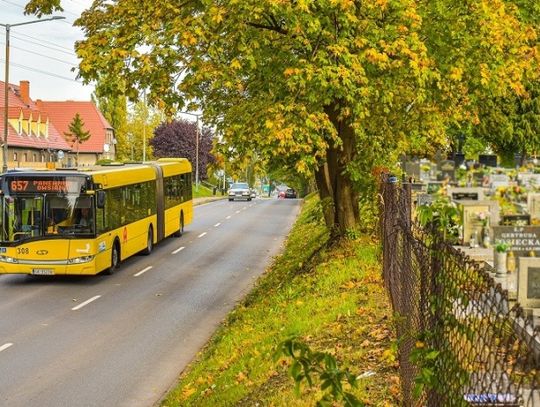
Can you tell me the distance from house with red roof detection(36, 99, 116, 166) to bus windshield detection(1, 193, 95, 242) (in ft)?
255

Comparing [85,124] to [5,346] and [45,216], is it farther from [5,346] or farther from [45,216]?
[5,346]

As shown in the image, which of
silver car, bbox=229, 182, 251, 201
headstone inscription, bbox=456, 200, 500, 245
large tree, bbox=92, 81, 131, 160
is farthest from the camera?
large tree, bbox=92, 81, 131, 160

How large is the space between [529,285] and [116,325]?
10.6m

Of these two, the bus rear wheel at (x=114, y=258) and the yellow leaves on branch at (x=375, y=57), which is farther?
the bus rear wheel at (x=114, y=258)

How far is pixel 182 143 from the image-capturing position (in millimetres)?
99188

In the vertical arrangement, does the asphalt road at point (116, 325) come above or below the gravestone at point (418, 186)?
below

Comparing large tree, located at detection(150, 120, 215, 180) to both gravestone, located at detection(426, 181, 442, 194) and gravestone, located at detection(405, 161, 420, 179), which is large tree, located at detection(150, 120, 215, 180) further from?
gravestone, located at detection(426, 181, 442, 194)

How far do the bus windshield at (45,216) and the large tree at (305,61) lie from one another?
4788 mm

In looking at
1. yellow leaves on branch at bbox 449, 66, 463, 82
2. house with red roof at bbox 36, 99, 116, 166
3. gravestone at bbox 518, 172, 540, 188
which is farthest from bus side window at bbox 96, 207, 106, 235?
house with red roof at bbox 36, 99, 116, 166

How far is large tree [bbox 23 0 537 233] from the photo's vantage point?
1444 cm

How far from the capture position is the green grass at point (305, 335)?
887 cm

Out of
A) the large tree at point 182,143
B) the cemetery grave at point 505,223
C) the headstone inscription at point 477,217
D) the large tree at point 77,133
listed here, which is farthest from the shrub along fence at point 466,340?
the large tree at point 182,143

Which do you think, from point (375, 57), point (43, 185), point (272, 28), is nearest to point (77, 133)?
point (43, 185)

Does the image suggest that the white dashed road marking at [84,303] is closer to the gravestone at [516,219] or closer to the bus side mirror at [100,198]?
the bus side mirror at [100,198]
